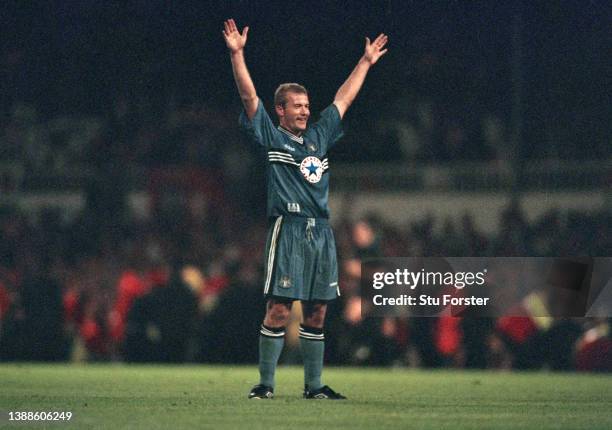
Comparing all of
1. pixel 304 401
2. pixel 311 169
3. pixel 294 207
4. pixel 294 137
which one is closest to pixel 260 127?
pixel 294 137

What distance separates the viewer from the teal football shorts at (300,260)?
340 inches

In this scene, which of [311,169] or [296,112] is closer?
[311,169]

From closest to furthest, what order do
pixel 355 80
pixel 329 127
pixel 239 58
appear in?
pixel 239 58, pixel 329 127, pixel 355 80

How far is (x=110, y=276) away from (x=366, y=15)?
4.82 m

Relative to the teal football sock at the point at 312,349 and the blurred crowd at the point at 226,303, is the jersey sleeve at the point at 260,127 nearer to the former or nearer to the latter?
the teal football sock at the point at 312,349

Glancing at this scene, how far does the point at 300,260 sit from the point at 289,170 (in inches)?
21.8

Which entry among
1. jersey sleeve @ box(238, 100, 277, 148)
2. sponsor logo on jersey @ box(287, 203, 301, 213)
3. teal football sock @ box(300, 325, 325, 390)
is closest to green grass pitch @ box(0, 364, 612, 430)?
teal football sock @ box(300, 325, 325, 390)

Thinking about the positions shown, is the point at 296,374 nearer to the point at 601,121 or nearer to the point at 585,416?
the point at 585,416

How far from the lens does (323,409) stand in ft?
27.3

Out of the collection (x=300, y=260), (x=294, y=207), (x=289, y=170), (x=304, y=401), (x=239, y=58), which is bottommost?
(x=304, y=401)

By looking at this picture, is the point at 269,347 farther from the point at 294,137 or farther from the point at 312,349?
the point at 294,137

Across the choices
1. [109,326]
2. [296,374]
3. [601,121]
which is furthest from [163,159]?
[296,374]

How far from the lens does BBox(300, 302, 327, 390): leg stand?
8812 millimetres

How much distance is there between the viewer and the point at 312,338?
883cm
